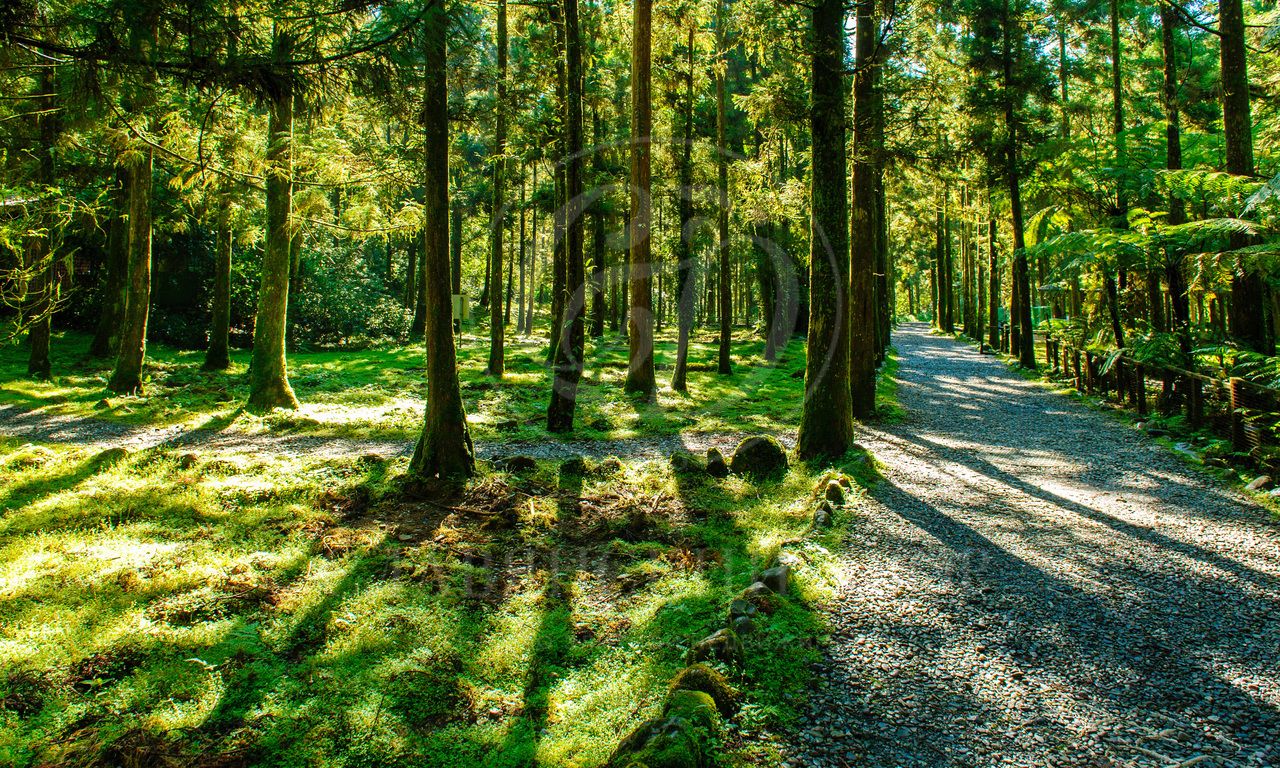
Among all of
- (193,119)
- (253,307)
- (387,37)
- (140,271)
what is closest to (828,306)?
(387,37)

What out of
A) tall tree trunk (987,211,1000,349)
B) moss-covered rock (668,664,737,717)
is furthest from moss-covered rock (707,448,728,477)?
tall tree trunk (987,211,1000,349)

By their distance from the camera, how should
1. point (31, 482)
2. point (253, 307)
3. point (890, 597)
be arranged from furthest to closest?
point (253, 307)
point (31, 482)
point (890, 597)

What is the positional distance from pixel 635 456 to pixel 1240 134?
10.6 m

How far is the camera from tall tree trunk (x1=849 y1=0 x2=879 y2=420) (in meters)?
11.1

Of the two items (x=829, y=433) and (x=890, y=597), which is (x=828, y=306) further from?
(x=890, y=597)

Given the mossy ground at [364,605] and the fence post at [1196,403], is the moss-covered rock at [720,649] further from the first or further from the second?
the fence post at [1196,403]

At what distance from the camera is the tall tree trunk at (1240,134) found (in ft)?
32.9

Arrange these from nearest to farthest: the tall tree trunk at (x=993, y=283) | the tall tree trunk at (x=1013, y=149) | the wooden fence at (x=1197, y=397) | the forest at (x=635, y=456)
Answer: the forest at (x=635, y=456) < the wooden fence at (x=1197, y=397) < the tall tree trunk at (x=1013, y=149) < the tall tree trunk at (x=993, y=283)

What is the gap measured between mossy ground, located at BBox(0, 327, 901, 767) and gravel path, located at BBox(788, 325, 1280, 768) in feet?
1.57

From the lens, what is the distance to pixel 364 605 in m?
5.06

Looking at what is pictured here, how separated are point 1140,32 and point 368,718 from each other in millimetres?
23114

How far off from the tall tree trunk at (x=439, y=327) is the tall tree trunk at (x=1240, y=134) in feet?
37.8

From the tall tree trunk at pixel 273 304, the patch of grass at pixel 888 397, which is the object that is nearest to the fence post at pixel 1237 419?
the patch of grass at pixel 888 397

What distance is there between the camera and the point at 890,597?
16.1ft
